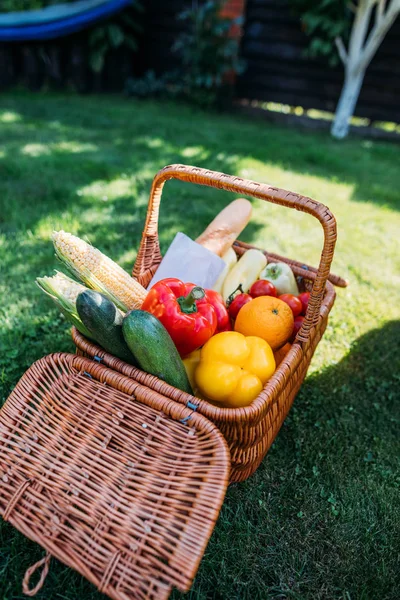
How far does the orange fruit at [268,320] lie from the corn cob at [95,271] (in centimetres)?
39

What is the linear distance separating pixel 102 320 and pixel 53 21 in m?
6.22

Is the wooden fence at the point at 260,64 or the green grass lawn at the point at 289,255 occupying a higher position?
the wooden fence at the point at 260,64

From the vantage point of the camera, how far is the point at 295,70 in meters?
6.88

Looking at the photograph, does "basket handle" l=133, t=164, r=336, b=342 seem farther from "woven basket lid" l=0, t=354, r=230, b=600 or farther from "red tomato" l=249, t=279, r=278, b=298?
"woven basket lid" l=0, t=354, r=230, b=600

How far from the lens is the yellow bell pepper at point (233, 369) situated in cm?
145

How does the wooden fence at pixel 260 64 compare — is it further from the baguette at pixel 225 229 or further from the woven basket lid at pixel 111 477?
the woven basket lid at pixel 111 477

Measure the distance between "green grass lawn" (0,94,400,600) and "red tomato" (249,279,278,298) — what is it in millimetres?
546

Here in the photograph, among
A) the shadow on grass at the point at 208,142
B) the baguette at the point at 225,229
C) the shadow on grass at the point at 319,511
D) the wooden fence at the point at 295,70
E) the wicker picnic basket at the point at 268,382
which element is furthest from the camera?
the wooden fence at the point at 295,70

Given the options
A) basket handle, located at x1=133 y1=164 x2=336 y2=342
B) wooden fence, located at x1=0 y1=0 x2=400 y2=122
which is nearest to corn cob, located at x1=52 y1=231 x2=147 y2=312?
basket handle, located at x1=133 y1=164 x2=336 y2=342

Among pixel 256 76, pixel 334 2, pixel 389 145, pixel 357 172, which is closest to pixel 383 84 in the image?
pixel 389 145

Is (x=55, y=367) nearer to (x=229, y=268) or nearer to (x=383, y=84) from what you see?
(x=229, y=268)

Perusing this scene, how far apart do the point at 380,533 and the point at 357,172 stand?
13.7 feet

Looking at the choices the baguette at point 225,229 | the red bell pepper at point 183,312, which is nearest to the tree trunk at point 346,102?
the baguette at point 225,229

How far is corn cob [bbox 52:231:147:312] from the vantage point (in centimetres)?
160
